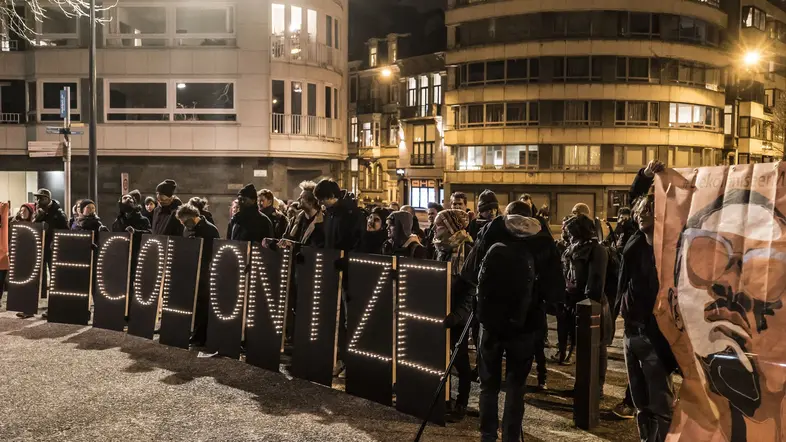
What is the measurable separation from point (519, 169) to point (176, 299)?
40967 millimetres

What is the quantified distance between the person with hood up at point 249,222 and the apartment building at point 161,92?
751 inches

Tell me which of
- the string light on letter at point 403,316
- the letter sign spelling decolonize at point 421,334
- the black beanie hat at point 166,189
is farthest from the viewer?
the black beanie hat at point 166,189

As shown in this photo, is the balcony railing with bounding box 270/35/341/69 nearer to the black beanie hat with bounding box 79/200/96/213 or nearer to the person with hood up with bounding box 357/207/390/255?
the black beanie hat with bounding box 79/200/96/213

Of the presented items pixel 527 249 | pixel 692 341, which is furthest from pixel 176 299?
pixel 692 341

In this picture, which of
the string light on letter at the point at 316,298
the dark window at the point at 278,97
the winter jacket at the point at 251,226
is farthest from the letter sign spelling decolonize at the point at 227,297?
the dark window at the point at 278,97

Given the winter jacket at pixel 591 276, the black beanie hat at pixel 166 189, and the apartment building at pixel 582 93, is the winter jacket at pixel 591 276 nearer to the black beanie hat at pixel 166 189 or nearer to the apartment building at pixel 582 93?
the black beanie hat at pixel 166 189

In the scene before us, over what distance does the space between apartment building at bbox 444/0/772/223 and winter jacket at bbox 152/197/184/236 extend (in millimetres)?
38173

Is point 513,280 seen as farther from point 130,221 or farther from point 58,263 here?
point 130,221

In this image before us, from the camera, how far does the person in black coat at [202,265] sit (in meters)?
10.4

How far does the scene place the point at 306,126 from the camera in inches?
1219

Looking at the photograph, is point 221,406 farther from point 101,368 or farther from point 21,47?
point 21,47

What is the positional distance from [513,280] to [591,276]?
235 cm

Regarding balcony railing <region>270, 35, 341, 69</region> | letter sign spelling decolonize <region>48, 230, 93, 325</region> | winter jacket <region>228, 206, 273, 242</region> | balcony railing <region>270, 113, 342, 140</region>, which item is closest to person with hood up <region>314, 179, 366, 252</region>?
winter jacket <region>228, 206, 273, 242</region>

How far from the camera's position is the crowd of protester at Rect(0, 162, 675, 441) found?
5.56m
